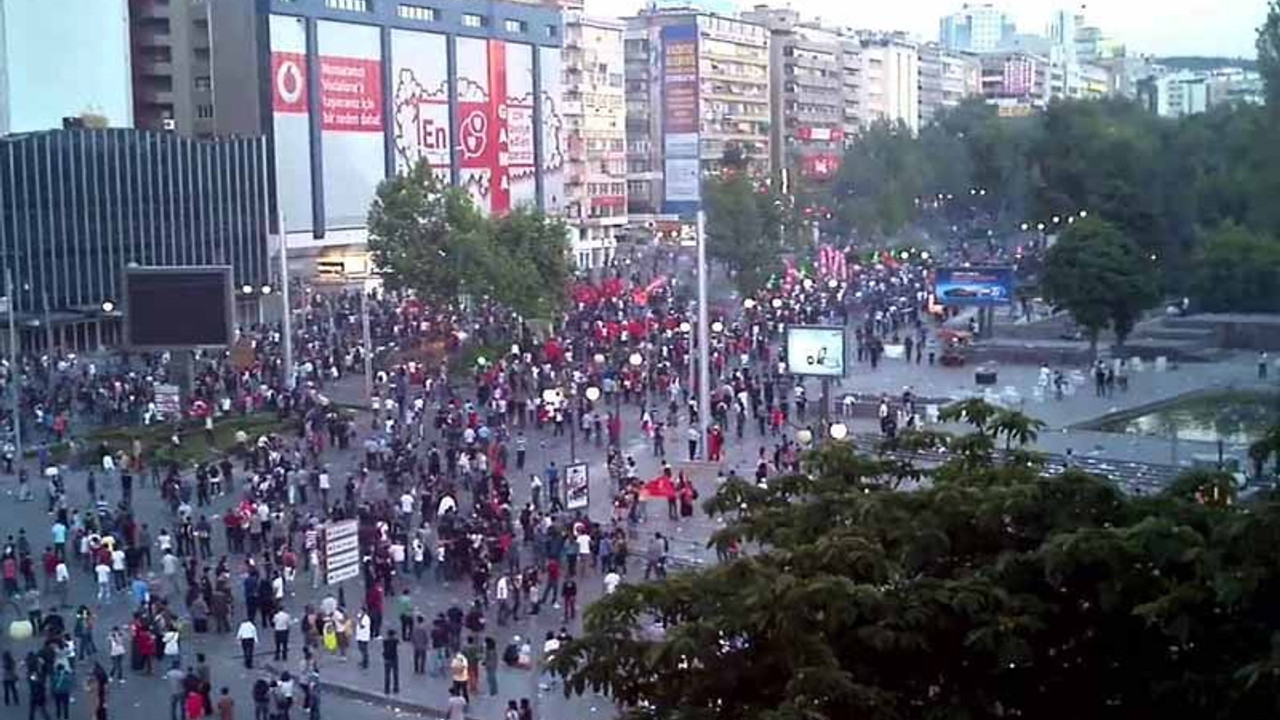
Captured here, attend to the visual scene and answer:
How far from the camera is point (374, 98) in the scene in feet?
190

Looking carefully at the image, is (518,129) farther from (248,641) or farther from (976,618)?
(976,618)

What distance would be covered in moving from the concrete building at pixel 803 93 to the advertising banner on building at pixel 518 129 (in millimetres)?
31427

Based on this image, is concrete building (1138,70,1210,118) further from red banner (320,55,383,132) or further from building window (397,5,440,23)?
red banner (320,55,383,132)

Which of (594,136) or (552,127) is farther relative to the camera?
(594,136)

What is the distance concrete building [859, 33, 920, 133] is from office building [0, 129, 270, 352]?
64766 millimetres

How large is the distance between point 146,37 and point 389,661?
4534 centimetres

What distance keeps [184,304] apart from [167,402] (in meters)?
2.89

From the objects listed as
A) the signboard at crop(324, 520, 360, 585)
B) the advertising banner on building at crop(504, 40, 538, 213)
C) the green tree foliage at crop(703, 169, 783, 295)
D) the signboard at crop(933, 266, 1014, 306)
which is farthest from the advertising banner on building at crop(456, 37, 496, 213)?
the signboard at crop(324, 520, 360, 585)

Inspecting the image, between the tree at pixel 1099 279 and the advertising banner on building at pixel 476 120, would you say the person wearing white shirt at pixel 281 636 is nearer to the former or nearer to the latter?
the tree at pixel 1099 279

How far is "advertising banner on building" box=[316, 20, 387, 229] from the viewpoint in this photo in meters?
55.8

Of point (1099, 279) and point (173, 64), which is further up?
point (173, 64)

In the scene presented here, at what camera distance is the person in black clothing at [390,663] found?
16.1 meters

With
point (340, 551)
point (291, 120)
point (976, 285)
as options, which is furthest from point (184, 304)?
point (291, 120)

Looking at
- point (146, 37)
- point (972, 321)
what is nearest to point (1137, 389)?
point (972, 321)
